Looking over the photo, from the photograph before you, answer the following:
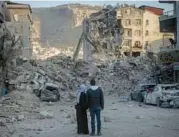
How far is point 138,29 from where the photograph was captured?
85062mm

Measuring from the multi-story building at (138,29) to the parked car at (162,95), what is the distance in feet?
181

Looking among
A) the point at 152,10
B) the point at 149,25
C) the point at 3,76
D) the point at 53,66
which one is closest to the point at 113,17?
the point at 149,25

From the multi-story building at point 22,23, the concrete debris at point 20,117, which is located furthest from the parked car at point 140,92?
the multi-story building at point 22,23

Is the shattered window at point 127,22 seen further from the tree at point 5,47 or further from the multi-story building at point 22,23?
the tree at point 5,47

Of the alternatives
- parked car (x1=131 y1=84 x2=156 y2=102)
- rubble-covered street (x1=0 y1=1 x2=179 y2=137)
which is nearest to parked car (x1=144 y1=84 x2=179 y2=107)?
rubble-covered street (x1=0 y1=1 x2=179 y2=137)

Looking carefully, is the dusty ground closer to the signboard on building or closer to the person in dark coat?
the person in dark coat

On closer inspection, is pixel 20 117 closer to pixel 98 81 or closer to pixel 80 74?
pixel 98 81

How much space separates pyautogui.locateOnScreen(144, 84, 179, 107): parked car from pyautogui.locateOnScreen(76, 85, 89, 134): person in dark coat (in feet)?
36.8

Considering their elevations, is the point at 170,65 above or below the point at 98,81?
above

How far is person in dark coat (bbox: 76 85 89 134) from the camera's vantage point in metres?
13.8

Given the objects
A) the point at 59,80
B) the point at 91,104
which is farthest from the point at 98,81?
the point at 91,104

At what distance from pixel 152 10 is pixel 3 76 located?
66.5m

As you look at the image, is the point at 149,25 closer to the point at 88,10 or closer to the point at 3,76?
the point at 88,10

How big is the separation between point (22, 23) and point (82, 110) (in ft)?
186
